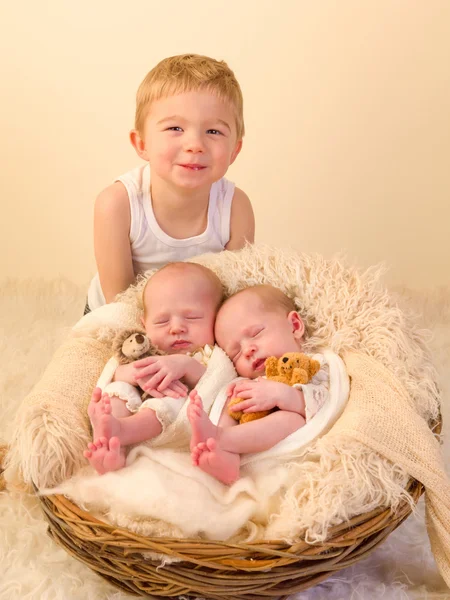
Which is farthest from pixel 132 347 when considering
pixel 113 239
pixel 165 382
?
pixel 113 239

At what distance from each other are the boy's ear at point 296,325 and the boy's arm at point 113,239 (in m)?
0.48

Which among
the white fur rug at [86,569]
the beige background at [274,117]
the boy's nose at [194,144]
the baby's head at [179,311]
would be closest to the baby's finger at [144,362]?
the baby's head at [179,311]

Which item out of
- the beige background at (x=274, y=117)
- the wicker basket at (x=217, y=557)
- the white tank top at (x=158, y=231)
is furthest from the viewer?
the beige background at (x=274, y=117)

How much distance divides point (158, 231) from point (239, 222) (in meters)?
0.22

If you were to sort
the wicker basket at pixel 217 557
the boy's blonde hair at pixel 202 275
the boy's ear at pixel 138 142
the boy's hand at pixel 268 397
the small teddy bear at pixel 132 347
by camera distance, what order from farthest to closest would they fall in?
the boy's ear at pixel 138 142 < the boy's blonde hair at pixel 202 275 < the small teddy bear at pixel 132 347 < the boy's hand at pixel 268 397 < the wicker basket at pixel 217 557

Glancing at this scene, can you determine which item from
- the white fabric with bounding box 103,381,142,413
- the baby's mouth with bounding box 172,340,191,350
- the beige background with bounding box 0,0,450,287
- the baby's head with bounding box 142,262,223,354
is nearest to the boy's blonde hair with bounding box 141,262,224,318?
the baby's head with bounding box 142,262,223,354

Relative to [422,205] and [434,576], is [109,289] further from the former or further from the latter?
[422,205]

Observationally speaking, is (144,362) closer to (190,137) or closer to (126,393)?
(126,393)

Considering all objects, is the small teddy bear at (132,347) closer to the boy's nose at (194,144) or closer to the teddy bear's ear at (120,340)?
the teddy bear's ear at (120,340)

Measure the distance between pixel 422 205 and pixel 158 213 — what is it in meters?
1.09

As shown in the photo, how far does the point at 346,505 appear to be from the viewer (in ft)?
3.83

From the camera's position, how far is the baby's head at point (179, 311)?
5.02 ft

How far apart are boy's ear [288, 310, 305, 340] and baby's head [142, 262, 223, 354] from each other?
0.51 feet

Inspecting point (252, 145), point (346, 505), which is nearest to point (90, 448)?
point (346, 505)
